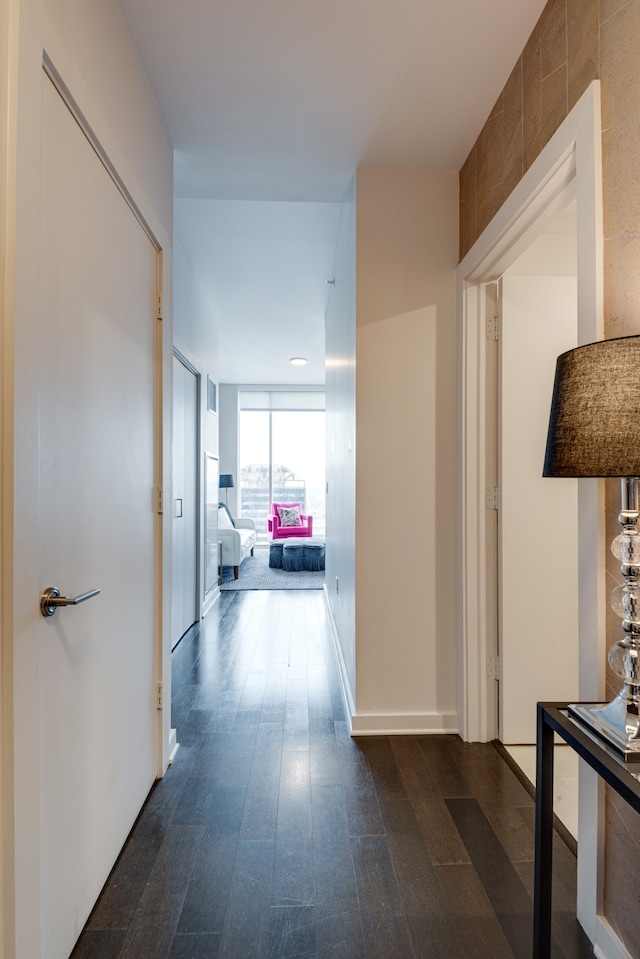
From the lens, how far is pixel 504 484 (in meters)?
2.44

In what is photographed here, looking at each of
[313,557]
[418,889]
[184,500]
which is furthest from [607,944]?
[313,557]

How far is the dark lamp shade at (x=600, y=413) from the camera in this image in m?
0.95

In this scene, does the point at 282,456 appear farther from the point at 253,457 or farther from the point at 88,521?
the point at 88,521

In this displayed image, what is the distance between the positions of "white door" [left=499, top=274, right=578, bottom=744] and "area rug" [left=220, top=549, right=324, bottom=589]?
12.4 feet

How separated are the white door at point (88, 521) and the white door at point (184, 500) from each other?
1.84 metres

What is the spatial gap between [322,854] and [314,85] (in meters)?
2.64

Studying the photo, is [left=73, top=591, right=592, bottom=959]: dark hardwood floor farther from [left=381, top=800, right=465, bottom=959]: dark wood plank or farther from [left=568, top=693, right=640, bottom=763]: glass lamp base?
[left=568, top=693, right=640, bottom=763]: glass lamp base

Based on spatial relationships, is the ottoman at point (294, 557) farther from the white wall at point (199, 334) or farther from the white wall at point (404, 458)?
the white wall at point (404, 458)

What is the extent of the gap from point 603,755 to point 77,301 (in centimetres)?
151

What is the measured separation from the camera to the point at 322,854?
5.54 ft

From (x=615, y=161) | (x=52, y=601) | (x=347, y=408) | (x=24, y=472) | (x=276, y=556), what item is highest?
(x=615, y=161)

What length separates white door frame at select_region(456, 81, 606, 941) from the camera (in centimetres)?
135

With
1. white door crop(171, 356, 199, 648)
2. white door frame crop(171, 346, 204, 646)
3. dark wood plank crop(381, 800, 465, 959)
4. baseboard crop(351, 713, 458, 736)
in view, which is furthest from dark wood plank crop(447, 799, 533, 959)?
white door frame crop(171, 346, 204, 646)

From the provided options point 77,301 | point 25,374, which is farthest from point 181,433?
point 25,374
